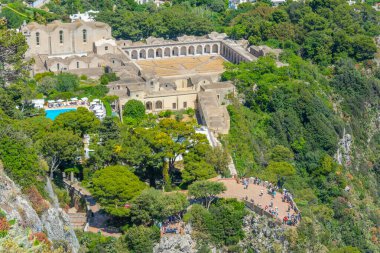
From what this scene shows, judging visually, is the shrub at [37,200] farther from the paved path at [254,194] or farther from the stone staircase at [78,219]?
the paved path at [254,194]

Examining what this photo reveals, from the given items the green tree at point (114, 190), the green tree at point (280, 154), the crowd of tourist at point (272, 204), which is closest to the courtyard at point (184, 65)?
the green tree at point (280, 154)

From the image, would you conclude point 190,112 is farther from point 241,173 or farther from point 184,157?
point 184,157

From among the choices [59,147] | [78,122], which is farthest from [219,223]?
[78,122]

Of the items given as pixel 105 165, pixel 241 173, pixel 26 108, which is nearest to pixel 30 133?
pixel 105 165

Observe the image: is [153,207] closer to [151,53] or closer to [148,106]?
[148,106]

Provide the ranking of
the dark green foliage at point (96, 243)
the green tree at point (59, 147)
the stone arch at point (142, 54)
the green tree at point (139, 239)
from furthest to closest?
the stone arch at point (142, 54)
the green tree at point (59, 147)
the green tree at point (139, 239)
the dark green foliage at point (96, 243)

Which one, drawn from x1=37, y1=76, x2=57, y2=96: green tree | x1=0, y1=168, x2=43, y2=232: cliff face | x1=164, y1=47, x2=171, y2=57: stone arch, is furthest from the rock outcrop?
x1=164, y1=47, x2=171, y2=57: stone arch
